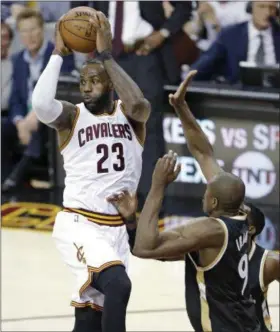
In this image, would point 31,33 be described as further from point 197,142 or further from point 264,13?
point 197,142

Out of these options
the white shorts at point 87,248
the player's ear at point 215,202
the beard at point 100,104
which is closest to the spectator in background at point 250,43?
the beard at point 100,104

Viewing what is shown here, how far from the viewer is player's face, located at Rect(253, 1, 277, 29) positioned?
11.2m

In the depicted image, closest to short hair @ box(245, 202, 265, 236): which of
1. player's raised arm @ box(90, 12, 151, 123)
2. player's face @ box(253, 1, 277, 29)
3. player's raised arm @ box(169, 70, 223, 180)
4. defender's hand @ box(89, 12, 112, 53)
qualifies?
player's raised arm @ box(169, 70, 223, 180)

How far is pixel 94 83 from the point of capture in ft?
22.2

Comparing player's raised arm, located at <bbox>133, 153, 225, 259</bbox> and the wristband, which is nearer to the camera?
player's raised arm, located at <bbox>133, 153, 225, 259</bbox>

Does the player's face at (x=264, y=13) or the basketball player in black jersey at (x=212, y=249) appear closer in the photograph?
the basketball player in black jersey at (x=212, y=249)

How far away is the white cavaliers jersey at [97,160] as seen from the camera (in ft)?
22.2

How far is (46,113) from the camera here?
21.7 feet

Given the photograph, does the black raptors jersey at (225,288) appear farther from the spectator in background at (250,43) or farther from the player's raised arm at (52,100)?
the spectator in background at (250,43)

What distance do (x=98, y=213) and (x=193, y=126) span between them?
0.74m

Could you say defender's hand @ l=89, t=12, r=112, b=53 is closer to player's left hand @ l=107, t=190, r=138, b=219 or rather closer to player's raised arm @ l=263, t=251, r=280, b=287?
player's left hand @ l=107, t=190, r=138, b=219

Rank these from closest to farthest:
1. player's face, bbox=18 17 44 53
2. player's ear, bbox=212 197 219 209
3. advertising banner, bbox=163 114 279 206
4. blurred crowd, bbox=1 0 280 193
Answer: player's ear, bbox=212 197 219 209 < advertising banner, bbox=163 114 279 206 < blurred crowd, bbox=1 0 280 193 < player's face, bbox=18 17 44 53

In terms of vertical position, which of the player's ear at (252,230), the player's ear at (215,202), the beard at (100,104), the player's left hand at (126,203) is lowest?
the player's ear at (252,230)

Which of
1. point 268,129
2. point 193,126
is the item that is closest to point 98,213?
point 193,126
